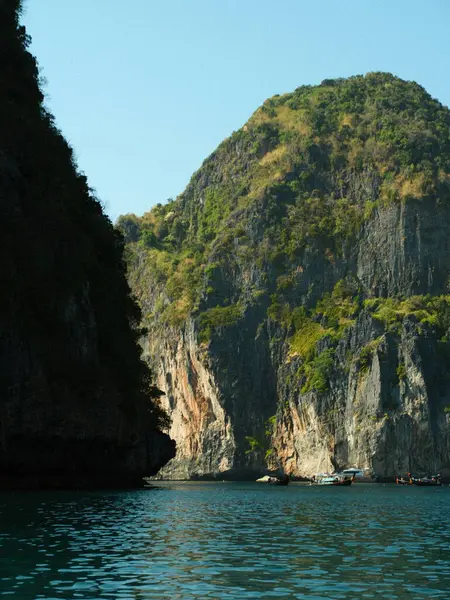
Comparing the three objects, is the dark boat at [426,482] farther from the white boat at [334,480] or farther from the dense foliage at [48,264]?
the dense foliage at [48,264]

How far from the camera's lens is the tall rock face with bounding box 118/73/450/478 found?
465 feet

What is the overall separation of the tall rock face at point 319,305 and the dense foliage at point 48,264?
64557 mm

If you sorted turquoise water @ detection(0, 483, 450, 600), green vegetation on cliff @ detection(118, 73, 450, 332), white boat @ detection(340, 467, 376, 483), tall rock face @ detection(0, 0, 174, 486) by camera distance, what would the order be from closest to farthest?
1. turquoise water @ detection(0, 483, 450, 600)
2. tall rock face @ detection(0, 0, 174, 486)
3. white boat @ detection(340, 467, 376, 483)
4. green vegetation on cliff @ detection(118, 73, 450, 332)

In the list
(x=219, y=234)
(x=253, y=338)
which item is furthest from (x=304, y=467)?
(x=219, y=234)

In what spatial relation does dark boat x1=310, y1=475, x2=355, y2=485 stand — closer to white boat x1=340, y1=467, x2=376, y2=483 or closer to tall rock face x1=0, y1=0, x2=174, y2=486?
white boat x1=340, y1=467, x2=376, y2=483

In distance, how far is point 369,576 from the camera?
25359mm

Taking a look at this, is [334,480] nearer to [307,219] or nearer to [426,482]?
[426,482]

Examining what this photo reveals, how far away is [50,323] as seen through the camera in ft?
219

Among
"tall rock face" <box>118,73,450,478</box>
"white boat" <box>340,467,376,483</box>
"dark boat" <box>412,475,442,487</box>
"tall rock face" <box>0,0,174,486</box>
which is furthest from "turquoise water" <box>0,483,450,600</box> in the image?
"tall rock face" <box>118,73,450,478</box>

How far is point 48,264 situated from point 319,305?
10335 cm

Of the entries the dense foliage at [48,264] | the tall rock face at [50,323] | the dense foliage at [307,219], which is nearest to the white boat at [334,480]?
the dense foliage at [307,219]

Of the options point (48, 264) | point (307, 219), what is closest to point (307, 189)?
point (307, 219)

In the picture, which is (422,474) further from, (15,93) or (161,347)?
(15,93)

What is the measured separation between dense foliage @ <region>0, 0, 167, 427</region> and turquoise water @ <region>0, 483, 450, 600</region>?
56.7 feet
